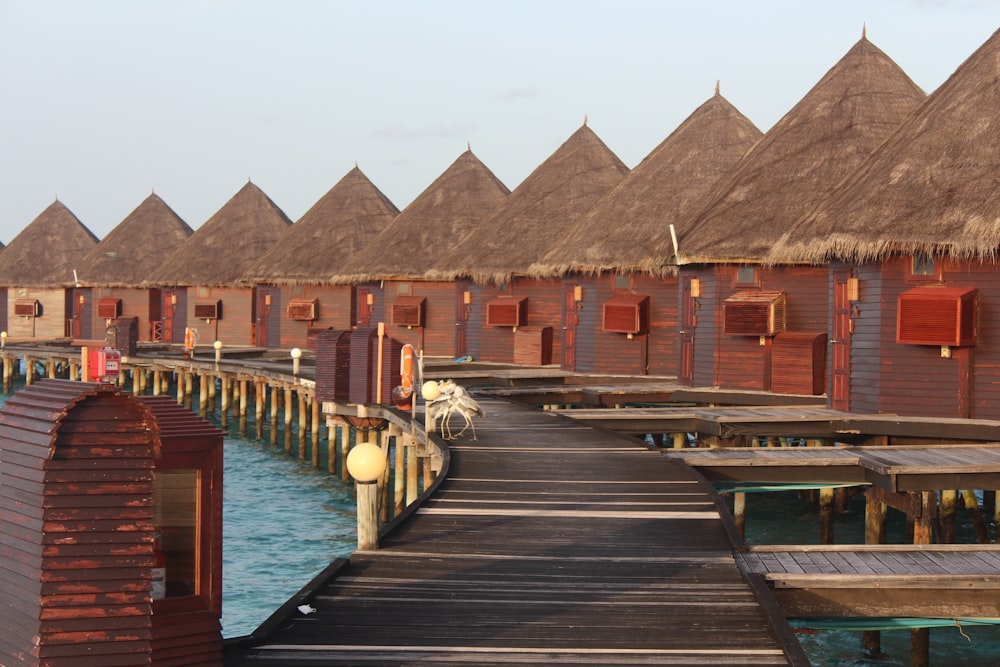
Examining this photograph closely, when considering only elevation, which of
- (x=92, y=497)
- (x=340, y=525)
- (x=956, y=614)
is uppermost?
(x=92, y=497)

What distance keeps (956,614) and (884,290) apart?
432 inches

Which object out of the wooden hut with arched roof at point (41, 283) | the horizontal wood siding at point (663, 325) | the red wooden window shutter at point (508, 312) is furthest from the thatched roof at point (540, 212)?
the wooden hut with arched roof at point (41, 283)

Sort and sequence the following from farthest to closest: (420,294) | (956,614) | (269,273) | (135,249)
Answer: (135,249) < (269,273) < (420,294) < (956,614)

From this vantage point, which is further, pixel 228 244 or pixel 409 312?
pixel 228 244

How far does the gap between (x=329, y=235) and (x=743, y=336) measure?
25.2 meters

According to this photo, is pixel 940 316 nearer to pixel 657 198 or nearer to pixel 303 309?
pixel 657 198

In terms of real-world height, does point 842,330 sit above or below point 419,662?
above

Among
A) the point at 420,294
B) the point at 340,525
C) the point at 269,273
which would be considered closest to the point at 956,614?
the point at 340,525

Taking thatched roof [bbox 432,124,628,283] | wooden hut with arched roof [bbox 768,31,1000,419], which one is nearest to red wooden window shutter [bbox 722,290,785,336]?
wooden hut with arched roof [bbox 768,31,1000,419]

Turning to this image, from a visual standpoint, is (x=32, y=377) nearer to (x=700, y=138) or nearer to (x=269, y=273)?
(x=269, y=273)

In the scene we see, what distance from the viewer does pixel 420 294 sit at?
38.7 metres

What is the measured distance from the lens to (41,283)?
56.3 m

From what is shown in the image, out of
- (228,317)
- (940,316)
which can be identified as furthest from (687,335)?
(228,317)

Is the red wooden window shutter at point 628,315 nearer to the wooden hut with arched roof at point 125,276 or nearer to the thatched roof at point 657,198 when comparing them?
the thatched roof at point 657,198
